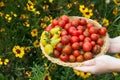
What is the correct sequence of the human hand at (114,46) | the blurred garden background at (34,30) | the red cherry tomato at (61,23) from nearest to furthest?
the human hand at (114,46) → the red cherry tomato at (61,23) → the blurred garden background at (34,30)

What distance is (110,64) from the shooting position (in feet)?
9.10

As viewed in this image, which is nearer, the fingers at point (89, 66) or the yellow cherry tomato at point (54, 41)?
the fingers at point (89, 66)

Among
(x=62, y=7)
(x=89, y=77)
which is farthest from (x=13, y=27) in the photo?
(x=89, y=77)

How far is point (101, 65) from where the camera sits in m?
2.76

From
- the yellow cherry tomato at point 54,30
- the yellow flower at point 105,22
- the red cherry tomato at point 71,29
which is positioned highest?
the yellow cherry tomato at point 54,30

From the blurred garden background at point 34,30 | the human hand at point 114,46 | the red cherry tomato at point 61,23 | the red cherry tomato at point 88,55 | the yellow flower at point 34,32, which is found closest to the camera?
the red cherry tomato at point 88,55

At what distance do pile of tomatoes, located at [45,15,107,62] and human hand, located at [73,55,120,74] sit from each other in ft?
0.47

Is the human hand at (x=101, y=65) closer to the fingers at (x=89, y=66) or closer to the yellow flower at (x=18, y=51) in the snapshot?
the fingers at (x=89, y=66)

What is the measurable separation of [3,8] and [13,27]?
0.23 m

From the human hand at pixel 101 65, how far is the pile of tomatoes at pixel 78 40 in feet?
0.47

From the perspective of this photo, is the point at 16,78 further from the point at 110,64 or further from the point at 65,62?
the point at 110,64

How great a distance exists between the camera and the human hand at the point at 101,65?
2.76 metres

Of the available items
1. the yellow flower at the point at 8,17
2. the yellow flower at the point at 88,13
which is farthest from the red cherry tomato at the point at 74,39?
the yellow flower at the point at 8,17

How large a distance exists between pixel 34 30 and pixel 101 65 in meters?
0.95
